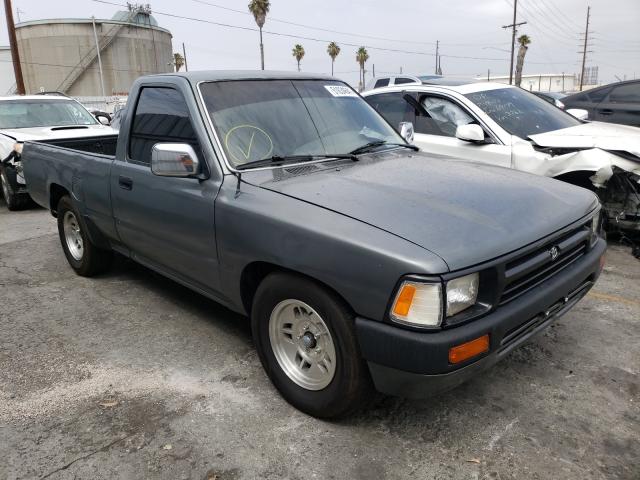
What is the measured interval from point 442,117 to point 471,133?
0.76 m

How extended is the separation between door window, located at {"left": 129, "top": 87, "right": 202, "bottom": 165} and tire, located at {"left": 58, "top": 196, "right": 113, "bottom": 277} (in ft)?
4.14

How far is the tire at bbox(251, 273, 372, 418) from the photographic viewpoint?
2.44 metres

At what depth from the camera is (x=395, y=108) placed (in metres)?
6.38

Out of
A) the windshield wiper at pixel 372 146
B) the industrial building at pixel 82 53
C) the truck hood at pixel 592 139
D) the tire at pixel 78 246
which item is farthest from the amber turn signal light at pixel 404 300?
the industrial building at pixel 82 53

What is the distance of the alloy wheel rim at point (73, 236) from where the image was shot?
515cm

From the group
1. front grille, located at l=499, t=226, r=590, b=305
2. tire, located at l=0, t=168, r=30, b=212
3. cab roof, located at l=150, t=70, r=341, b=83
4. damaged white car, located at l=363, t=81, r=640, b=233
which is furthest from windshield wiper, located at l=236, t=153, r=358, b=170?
tire, located at l=0, t=168, r=30, b=212

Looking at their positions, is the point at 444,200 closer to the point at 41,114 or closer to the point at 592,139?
the point at 592,139

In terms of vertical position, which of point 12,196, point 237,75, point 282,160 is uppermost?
point 237,75

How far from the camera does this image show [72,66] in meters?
55.3

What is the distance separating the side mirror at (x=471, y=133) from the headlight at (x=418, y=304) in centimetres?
360

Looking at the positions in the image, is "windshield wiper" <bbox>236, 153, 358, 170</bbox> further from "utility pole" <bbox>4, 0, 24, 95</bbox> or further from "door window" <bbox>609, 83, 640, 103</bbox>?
"utility pole" <bbox>4, 0, 24, 95</bbox>

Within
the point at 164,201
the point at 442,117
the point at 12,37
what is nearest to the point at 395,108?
the point at 442,117

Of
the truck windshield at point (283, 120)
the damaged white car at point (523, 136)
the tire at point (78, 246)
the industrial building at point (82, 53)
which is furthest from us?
the industrial building at point (82, 53)

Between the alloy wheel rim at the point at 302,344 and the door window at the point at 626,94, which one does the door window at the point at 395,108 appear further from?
the door window at the point at 626,94
